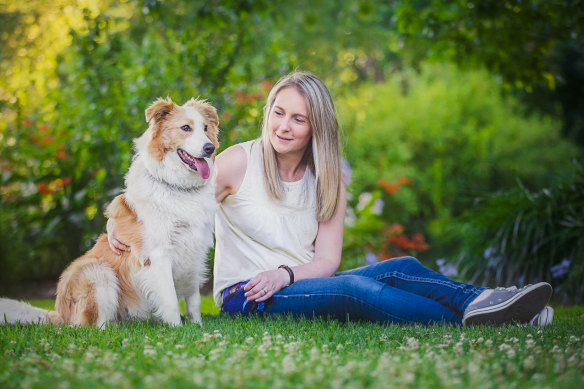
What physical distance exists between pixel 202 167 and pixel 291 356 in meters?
1.48

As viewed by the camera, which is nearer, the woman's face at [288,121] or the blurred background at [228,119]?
the woman's face at [288,121]

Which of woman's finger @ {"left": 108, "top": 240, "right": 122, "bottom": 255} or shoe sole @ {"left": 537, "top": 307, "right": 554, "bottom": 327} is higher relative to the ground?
woman's finger @ {"left": 108, "top": 240, "right": 122, "bottom": 255}

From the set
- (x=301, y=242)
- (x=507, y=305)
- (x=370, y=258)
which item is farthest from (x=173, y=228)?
(x=370, y=258)

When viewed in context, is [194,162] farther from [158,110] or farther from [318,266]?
[318,266]

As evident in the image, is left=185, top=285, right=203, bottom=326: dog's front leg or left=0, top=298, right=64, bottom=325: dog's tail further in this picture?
left=185, top=285, right=203, bottom=326: dog's front leg

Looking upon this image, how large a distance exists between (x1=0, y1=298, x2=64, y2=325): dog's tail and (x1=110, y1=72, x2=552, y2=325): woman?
0.54 metres

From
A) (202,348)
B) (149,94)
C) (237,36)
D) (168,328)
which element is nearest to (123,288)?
(168,328)

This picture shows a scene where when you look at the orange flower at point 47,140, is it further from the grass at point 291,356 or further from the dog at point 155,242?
the grass at point 291,356

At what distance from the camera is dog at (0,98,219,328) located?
3.49 metres

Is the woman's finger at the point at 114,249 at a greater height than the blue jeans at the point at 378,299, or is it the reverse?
the woman's finger at the point at 114,249

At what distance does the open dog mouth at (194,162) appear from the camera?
3.65 meters

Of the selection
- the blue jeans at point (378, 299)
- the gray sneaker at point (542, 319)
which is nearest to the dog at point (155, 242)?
the blue jeans at point (378, 299)

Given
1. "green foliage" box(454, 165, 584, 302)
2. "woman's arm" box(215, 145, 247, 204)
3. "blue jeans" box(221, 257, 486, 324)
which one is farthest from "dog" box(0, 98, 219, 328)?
"green foliage" box(454, 165, 584, 302)

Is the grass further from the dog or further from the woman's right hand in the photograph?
the woman's right hand
